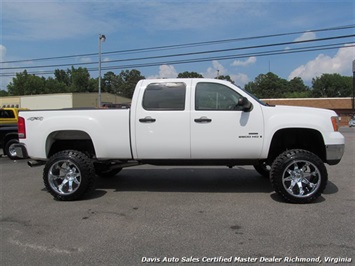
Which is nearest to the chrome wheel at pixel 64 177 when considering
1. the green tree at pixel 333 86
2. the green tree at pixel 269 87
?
the green tree at pixel 269 87

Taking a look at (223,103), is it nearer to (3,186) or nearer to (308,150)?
(308,150)

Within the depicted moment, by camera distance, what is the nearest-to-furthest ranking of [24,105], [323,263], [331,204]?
[323,263] < [331,204] < [24,105]

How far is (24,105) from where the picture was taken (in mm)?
53062

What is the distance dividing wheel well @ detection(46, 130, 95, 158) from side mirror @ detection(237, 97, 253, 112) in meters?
2.73

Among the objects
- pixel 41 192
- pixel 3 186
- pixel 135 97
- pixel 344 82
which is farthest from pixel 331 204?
pixel 344 82

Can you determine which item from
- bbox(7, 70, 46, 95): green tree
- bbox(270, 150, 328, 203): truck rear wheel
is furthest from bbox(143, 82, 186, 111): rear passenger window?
bbox(7, 70, 46, 95): green tree

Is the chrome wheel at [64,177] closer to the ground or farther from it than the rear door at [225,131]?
closer to the ground

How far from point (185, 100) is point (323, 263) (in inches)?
128

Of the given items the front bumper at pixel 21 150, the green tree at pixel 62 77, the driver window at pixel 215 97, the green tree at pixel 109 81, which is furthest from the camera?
the green tree at pixel 109 81

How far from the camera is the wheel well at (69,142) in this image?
19.9 feet

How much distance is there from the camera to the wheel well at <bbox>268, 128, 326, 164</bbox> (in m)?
5.71

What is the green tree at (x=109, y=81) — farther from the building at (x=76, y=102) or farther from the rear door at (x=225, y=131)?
the rear door at (x=225, y=131)

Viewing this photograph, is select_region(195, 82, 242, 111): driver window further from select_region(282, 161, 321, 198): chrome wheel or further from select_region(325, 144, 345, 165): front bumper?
select_region(325, 144, 345, 165): front bumper

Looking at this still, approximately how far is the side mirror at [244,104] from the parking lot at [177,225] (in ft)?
4.99
